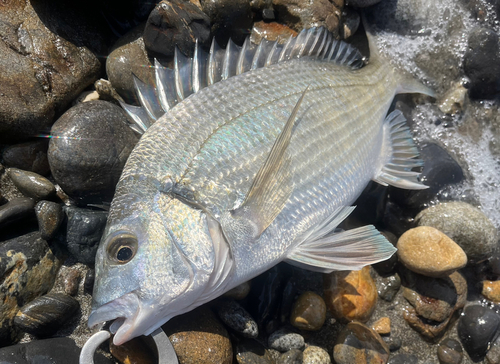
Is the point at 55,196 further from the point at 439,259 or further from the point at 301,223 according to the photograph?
the point at 439,259

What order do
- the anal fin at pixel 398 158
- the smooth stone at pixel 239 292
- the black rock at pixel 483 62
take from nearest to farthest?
the smooth stone at pixel 239 292 < the anal fin at pixel 398 158 < the black rock at pixel 483 62

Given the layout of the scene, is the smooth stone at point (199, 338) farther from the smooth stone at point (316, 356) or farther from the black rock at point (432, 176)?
the black rock at point (432, 176)

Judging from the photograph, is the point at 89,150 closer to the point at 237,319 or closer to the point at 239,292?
the point at 239,292

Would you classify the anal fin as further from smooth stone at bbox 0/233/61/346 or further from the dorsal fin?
smooth stone at bbox 0/233/61/346

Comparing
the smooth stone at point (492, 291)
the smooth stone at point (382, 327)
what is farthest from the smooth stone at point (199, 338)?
the smooth stone at point (492, 291)

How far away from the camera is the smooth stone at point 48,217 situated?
2.39 meters

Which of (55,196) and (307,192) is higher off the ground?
(307,192)

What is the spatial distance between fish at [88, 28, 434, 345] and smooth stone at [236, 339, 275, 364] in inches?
27.4

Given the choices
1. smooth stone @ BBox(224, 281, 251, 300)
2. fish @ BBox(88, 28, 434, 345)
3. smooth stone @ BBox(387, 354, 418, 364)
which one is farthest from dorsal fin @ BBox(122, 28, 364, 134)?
smooth stone @ BBox(387, 354, 418, 364)

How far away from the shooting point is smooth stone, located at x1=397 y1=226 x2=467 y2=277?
267cm

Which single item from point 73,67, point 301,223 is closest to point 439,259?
point 301,223

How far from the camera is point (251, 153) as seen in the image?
2111mm

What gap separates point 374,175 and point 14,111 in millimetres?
2894

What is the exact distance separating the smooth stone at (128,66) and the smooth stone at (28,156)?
734mm
